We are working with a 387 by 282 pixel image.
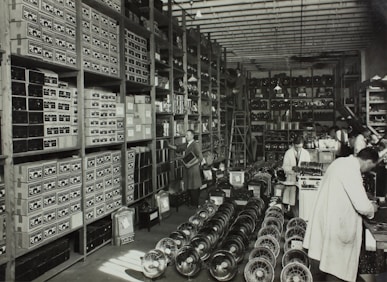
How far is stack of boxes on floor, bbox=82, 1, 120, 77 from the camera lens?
5148 mm

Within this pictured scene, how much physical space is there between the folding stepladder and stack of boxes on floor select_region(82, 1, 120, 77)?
908 cm

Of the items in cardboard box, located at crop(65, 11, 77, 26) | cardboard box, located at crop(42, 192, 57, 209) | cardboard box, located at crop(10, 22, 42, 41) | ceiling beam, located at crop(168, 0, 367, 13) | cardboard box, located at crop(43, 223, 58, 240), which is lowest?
cardboard box, located at crop(43, 223, 58, 240)

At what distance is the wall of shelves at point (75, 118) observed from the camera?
3.96 meters

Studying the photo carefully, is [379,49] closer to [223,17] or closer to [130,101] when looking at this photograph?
[223,17]

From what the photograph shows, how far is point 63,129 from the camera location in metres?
4.68

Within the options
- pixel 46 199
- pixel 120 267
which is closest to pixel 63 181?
pixel 46 199

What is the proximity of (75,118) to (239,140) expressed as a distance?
11.1 m

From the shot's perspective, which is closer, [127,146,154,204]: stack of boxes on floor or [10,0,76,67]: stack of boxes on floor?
[10,0,76,67]: stack of boxes on floor

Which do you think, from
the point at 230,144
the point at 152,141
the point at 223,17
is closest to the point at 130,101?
the point at 152,141

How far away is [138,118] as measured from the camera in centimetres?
679

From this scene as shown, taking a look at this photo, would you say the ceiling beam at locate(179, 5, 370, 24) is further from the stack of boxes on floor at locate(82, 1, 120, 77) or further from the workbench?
the workbench

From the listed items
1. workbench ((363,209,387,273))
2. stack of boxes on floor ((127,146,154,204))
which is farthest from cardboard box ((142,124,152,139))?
workbench ((363,209,387,273))

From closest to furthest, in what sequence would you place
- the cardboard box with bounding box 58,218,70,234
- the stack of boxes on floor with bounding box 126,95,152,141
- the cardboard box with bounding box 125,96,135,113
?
the cardboard box with bounding box 58,218,70,234 < the cardboard box with bounding box 125,96,135,113 < the stack of boxes on floor with bounding box 126,95,152,141

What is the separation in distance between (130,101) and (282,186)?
3.60 m
